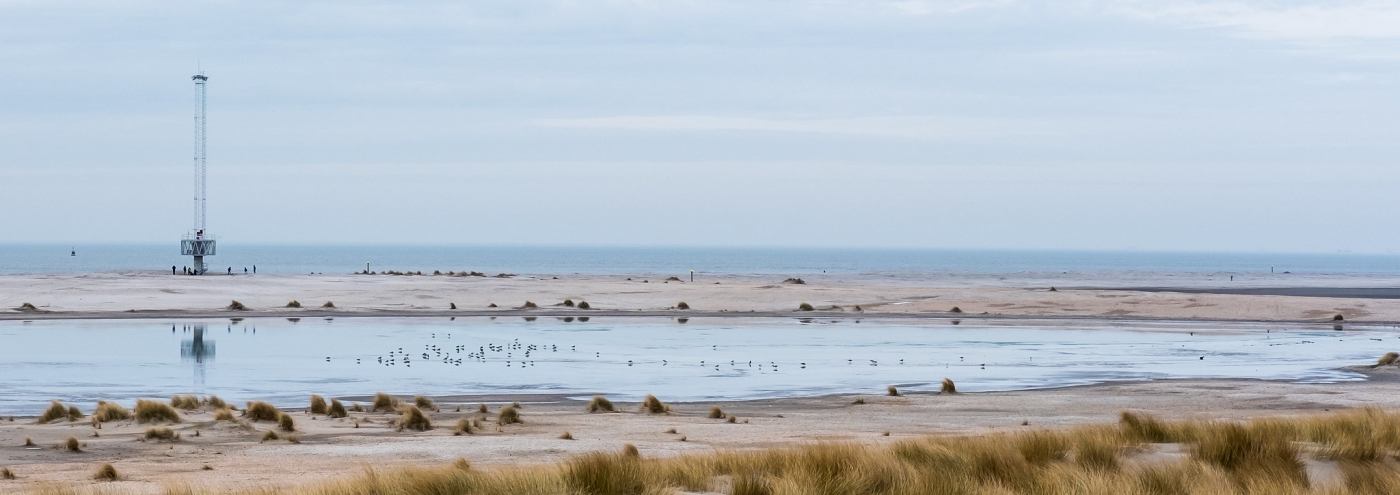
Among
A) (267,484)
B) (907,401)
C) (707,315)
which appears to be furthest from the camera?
(707,315)

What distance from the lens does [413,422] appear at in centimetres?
1861

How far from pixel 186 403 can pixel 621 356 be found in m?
14.8

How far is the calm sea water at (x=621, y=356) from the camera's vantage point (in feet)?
85.3

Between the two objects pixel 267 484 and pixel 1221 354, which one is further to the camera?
pixel 1221 354

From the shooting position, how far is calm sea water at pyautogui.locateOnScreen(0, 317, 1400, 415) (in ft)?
85.3

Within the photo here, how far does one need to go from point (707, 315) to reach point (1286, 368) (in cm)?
2721

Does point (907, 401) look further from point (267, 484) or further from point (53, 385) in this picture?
point (53, 385)

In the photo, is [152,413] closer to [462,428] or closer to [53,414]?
[53,414]

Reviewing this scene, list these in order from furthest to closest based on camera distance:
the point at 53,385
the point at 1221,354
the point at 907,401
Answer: the point at 1221,354 < the point at 53,385 < the point at 907,401

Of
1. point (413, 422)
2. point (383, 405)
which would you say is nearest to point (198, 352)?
point (383, 405)

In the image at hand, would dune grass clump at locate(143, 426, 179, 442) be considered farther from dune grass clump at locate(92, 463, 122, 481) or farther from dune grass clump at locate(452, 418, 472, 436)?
dune grass clump at locate(92, 463, 122, 481)

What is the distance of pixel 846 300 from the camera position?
212 feet

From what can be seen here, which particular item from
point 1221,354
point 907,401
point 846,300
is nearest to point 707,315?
point 846,300

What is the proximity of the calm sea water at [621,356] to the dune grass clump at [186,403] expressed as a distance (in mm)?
2058
